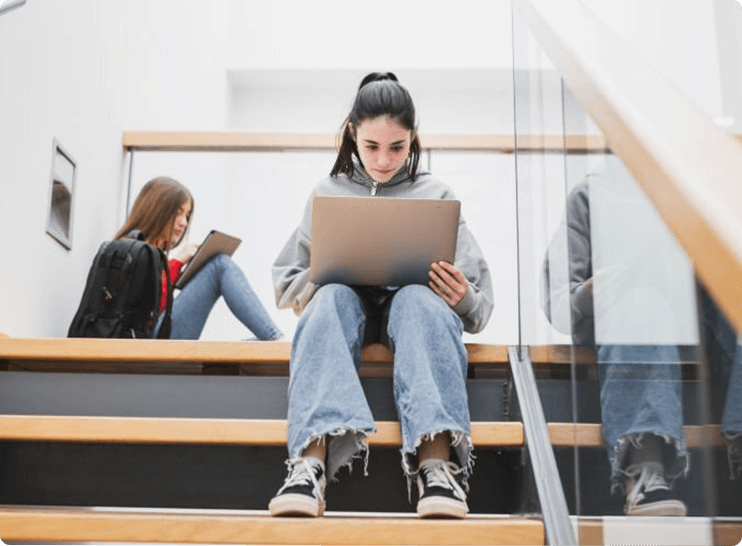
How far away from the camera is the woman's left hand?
2.10 meters

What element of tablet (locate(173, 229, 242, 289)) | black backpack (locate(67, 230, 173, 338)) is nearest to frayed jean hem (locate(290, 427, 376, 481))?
black backpack (locate(67, 230, 173, 338))

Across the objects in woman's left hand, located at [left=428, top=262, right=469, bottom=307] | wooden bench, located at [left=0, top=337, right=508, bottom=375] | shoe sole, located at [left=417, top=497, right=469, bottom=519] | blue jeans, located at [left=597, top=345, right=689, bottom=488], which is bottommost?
shoe sole, located at [left=417, top=497, right=469, bottom=519]

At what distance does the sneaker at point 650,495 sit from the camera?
111 centimetres

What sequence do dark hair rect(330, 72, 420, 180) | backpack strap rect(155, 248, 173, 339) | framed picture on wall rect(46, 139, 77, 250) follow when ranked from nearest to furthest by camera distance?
dark hair rect(330, 72, 420, 180) < backpack strap rect(155, 248, 173, 339) < framed picture on wall rect(46, 139, 77, 250)

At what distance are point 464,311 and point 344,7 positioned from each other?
181 inches

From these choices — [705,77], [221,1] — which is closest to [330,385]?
[705,77]

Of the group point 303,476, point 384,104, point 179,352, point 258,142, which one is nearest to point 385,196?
point 384,104

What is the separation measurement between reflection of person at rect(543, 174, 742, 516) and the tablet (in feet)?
6.66

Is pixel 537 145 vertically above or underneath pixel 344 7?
underneath

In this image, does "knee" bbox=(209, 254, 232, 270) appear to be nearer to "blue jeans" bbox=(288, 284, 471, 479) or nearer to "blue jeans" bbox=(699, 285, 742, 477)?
"blue jeans" bbox=(288, 284, 471, 479)

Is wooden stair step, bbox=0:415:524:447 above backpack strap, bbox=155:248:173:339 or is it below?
below

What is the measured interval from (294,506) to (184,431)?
0.98 ft

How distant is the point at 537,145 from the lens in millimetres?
1986

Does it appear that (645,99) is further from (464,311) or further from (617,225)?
(464,311)
